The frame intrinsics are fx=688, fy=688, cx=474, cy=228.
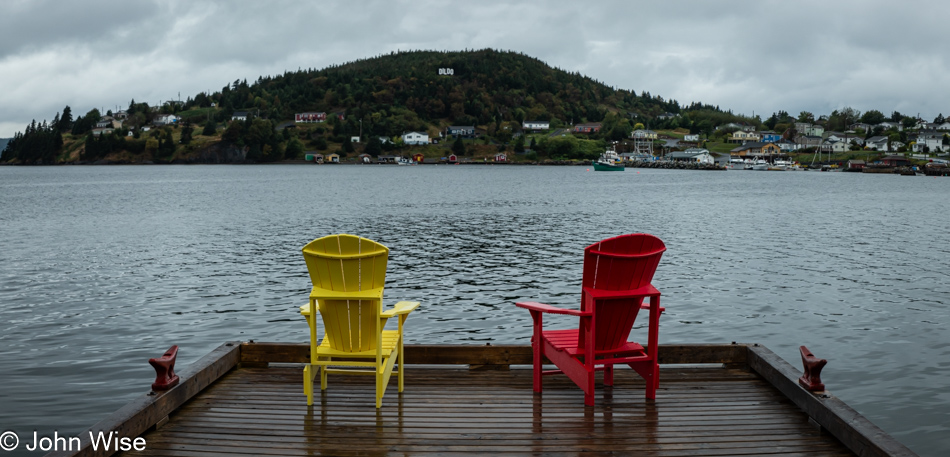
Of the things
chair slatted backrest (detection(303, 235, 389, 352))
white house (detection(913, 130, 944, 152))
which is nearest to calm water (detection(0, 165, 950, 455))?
chair slatted backrest (detection(303, 235, 389, 352))

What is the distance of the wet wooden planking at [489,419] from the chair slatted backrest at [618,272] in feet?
2.51

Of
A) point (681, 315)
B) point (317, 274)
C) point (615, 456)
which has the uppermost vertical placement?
point (317, 274)

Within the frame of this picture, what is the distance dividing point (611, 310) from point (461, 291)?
11.7 metres

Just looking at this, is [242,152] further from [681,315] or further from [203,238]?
[681,315]

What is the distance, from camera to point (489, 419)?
19.9 ft

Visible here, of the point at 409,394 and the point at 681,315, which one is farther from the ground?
the point at 409,394

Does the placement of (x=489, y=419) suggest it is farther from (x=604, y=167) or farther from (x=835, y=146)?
(x=835, y=146)

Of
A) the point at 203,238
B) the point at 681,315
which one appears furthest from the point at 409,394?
the point at 203,238

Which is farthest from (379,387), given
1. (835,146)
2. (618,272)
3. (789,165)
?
(835,146)

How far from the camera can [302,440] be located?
5.61 metres

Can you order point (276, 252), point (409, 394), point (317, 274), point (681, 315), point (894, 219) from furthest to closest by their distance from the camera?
point (894, 219) → point (276, 252) → point (681, 315) → point (409, 394) → point (317, 274)

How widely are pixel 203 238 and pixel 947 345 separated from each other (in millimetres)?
26937

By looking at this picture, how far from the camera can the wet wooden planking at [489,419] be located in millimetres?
5465

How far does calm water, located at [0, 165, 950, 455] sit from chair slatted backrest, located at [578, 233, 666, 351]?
14.9 ft
